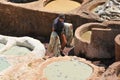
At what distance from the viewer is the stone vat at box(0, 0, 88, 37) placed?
12.3m

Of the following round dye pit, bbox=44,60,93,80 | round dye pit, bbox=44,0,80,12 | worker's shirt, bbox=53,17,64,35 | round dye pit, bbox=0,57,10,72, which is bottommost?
round dye pit, bbox=0,57,10,72

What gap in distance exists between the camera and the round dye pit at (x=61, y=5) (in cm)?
1284

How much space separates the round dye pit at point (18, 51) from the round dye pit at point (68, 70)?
1.29 metres

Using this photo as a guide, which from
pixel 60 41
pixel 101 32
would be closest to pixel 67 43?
pixel 60 41

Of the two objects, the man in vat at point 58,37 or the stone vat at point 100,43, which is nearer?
the stone vat at point 100,43

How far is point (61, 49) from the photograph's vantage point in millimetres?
10961

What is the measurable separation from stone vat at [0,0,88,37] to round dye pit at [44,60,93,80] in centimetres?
251

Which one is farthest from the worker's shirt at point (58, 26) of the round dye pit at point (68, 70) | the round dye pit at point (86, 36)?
the round dye pit at point (68, 70)

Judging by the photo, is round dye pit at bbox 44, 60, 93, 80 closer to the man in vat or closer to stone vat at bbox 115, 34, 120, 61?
stone vat at bbox 115, 34, 120, 61

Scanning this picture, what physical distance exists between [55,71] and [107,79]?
6.36 feet

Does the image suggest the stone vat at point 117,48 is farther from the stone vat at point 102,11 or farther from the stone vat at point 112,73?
the stone vat at point 102,11

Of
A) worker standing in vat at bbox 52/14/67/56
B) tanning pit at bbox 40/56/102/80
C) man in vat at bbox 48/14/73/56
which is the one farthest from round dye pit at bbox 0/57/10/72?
worker standing in vat at bbox 52/14/67/56

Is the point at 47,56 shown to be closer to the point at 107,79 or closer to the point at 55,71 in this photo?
the point at 55,71

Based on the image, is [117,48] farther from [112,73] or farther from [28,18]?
[28,18]
